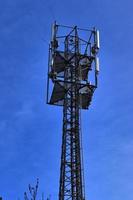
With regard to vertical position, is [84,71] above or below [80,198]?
above

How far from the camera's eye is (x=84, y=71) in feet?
153

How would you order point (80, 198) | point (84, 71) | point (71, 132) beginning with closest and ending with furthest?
point (80, 198), point (71, 132), point (84, 71)

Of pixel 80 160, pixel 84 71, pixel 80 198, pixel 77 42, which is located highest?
pixel 77 42

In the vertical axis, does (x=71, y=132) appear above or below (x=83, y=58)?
below

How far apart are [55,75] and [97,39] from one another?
594cm

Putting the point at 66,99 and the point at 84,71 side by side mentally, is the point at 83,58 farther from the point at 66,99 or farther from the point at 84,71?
the point at 66,99

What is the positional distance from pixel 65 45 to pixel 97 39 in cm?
303

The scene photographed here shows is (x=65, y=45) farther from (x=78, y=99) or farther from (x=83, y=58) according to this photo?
(x=78, y=99)

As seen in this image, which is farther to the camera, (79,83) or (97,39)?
(97,39)

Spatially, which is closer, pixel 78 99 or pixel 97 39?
pixel 78 99

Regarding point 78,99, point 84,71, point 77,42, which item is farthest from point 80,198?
point 77,42

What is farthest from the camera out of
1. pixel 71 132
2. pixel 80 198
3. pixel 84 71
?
pixel 84 71

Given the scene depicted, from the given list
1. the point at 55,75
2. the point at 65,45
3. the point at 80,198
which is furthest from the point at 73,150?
the point at 65,45

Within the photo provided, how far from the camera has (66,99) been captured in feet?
149
